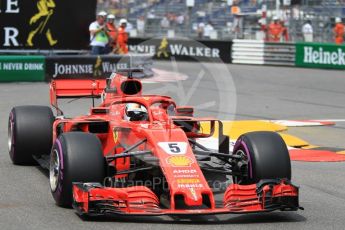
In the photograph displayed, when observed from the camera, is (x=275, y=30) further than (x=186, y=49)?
Yes

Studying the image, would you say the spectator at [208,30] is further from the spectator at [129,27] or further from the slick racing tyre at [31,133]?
the slick racing tyre at [31,133]

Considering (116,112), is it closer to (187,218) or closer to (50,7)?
(187,218)

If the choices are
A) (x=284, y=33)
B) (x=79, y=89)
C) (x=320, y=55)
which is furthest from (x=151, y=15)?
(x=79, y=89)

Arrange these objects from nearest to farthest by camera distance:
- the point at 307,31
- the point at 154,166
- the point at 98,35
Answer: the point at 154,166 < the point at 98,35 < the point at 307,31

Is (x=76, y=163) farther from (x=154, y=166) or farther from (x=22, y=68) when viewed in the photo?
(x=22, y=68)

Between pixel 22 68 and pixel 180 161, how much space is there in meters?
15.4

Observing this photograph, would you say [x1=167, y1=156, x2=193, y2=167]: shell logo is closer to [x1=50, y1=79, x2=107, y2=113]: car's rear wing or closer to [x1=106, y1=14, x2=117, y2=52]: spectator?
[x1=50, y1=79, x2=107, y2=113]: car's rear wing

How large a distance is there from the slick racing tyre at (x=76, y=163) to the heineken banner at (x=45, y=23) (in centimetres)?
1626

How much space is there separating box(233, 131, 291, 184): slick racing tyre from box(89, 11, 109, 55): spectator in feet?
57.5

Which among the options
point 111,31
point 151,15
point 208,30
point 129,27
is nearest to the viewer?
point 111,31

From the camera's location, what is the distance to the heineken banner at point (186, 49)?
1258 inches

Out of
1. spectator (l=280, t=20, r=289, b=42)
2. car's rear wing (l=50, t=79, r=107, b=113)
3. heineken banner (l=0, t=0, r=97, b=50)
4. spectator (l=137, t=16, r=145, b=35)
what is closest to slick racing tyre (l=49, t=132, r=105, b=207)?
car's rear wing (l=50, t=79, r=107, b=113)

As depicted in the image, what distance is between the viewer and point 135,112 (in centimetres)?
884

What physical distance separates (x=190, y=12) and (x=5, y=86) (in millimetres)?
17855
